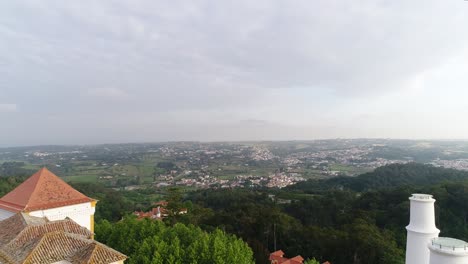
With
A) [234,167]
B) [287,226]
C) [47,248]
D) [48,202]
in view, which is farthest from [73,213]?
[234,167]

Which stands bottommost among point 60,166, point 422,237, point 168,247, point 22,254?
point 60,166

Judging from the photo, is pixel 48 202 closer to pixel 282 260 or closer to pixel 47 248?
pixel 47 248

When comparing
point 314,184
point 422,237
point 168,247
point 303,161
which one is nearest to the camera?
point 422,237

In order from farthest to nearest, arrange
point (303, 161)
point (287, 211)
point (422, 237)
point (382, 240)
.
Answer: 1. point (303, 161)
2. point (287, 211)
3. point (382, 240)
4. point (422, 237)

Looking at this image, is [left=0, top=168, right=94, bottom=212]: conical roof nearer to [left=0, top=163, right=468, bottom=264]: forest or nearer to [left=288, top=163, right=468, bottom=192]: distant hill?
[left=0, top=163, right=468, bottom=264]: forest

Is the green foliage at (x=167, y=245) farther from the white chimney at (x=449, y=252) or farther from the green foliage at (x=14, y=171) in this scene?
the green foliage at (x=14, y=171)

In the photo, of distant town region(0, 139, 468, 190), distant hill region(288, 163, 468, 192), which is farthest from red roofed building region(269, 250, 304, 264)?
distant town region(0, 139, 468, 190)

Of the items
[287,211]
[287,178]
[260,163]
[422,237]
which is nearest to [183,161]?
[260,163]

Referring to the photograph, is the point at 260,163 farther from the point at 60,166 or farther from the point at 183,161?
the point at 60,166
